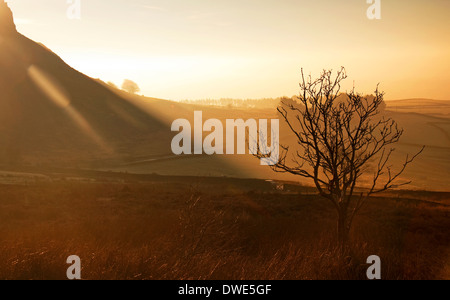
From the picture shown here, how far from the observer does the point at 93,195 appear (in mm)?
30875

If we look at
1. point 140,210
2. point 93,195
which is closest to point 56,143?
point 93,195

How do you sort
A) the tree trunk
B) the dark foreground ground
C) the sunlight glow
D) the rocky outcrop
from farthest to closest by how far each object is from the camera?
the rocky outcrop → the sunlight glow → the tree trunk → the dark foreground ground

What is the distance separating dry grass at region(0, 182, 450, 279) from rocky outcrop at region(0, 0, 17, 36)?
10564cm

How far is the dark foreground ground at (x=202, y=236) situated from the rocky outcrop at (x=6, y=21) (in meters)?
106

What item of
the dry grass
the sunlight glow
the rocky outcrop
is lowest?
the dry grass

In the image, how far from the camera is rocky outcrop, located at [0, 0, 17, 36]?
118875 millimetres

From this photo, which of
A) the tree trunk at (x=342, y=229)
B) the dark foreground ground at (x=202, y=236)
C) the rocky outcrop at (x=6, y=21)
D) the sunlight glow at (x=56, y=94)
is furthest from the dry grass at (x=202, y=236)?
the rocky outcrop at (x=6, y=21)

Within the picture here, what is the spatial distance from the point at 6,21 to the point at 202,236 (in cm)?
13421

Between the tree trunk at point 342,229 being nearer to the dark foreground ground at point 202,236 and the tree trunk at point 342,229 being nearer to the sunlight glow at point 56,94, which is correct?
the dark foreground ground at point 202,236

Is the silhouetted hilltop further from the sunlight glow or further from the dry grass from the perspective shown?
the dry grass

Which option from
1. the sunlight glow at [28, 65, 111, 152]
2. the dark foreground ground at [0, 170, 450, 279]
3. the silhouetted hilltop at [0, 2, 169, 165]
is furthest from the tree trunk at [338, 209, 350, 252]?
the sunlight glow at [28, 65, 111, 152]

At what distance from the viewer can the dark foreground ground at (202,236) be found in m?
8.00
